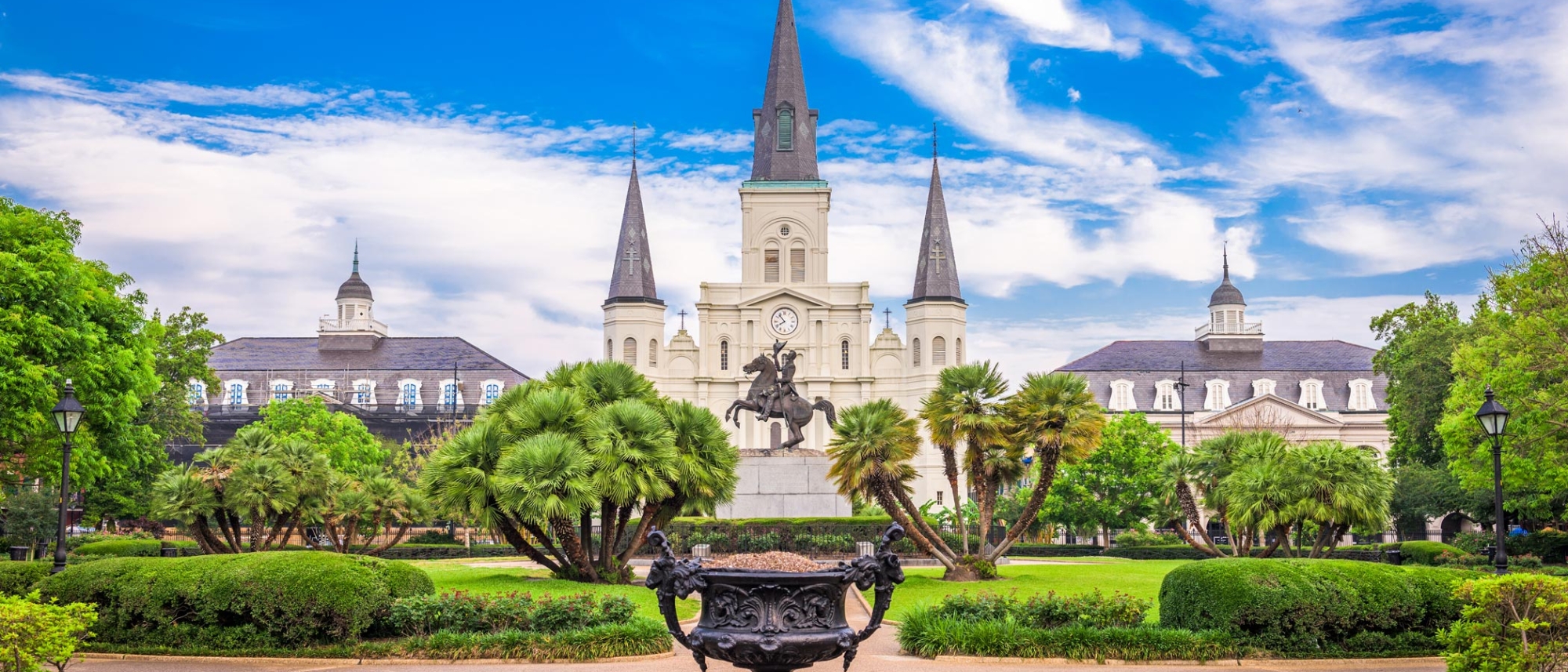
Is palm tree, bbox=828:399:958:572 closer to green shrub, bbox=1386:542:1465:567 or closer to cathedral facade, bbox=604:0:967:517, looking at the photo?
green shrub, bbox=1386:542:1465:567

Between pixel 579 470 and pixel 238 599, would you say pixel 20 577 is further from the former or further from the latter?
pixel 579 470

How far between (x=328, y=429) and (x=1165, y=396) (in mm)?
58128

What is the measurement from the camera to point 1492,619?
45.6 feet

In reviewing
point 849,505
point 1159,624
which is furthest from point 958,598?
point 849,505

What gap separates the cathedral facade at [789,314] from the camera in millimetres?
86562

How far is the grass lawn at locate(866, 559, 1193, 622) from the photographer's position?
2456cm

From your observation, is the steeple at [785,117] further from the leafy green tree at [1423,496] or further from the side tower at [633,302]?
the leafy green tree at [1423,496]

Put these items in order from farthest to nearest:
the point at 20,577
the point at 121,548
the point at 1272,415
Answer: the point at 1272,415, the point at 121,548, the point at 20,577

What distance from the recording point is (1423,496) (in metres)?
A: 47.8

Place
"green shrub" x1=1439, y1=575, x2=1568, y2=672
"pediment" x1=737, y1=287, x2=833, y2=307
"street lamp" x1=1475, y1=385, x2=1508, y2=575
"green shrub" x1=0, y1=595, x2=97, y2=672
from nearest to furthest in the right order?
"green shrub" x1=0, y1=595, x2=97, y2=672 → "green shrub" x1=1439, y1=575, x2=1568, y2=672 → "street lamp" x1=1475, y1=385, x2=1508, y2=575 → "pediment" x1=737, y1=287, x2=833, y2=307

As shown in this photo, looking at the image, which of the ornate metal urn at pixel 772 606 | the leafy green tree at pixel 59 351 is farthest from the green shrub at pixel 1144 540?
the ornate metal urn at pixel 772 606

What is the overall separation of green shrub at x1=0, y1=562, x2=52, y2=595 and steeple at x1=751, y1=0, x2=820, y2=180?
7331 centimetres

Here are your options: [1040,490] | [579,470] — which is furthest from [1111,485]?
[579,470]

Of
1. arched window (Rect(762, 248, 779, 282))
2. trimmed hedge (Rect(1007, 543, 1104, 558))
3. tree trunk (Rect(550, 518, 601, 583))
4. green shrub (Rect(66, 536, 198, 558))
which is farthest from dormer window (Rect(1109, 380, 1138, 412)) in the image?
tree trunk (Rect(550, 518, 601, 583))
